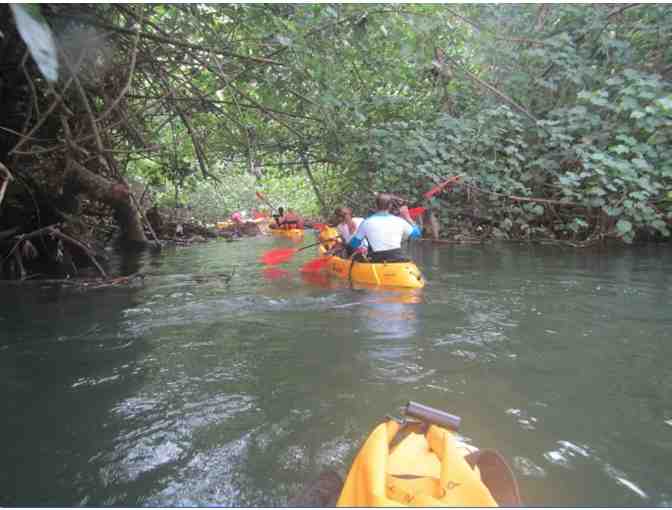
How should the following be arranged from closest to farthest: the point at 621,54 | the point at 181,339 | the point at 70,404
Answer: the point at 70,404 < the point at 181,339 < the point at 621,54

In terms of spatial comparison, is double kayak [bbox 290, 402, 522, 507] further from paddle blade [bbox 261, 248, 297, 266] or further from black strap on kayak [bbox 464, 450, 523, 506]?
paddle blade [bbox 261, 248, 297, 266]

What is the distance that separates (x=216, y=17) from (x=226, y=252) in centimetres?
654

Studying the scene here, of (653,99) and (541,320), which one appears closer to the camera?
(541,320)

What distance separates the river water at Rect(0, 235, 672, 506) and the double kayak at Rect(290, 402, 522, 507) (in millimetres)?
630

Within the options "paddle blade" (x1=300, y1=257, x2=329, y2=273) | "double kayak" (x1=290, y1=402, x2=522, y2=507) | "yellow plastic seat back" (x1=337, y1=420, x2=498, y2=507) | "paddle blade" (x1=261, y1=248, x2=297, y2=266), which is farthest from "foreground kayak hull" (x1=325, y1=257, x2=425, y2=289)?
"yellow plastic seat back" (x1=337, y1=420, x2=498, y2=507)

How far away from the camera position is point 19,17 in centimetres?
84

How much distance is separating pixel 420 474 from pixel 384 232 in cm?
533

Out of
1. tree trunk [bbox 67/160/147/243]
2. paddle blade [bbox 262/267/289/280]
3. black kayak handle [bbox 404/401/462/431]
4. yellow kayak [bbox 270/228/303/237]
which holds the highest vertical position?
tree trunk [bbox 67/160/147/243]

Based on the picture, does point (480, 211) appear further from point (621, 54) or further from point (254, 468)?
point (254, 468)

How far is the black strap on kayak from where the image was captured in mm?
1753

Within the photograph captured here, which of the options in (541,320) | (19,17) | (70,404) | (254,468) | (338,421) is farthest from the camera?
(541,320)

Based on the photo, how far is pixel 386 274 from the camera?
22.9 ft

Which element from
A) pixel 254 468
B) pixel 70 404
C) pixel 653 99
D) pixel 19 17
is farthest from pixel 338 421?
pixel 653 99

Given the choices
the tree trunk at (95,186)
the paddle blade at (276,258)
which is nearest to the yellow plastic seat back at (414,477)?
the tree trunk at (95,186)
